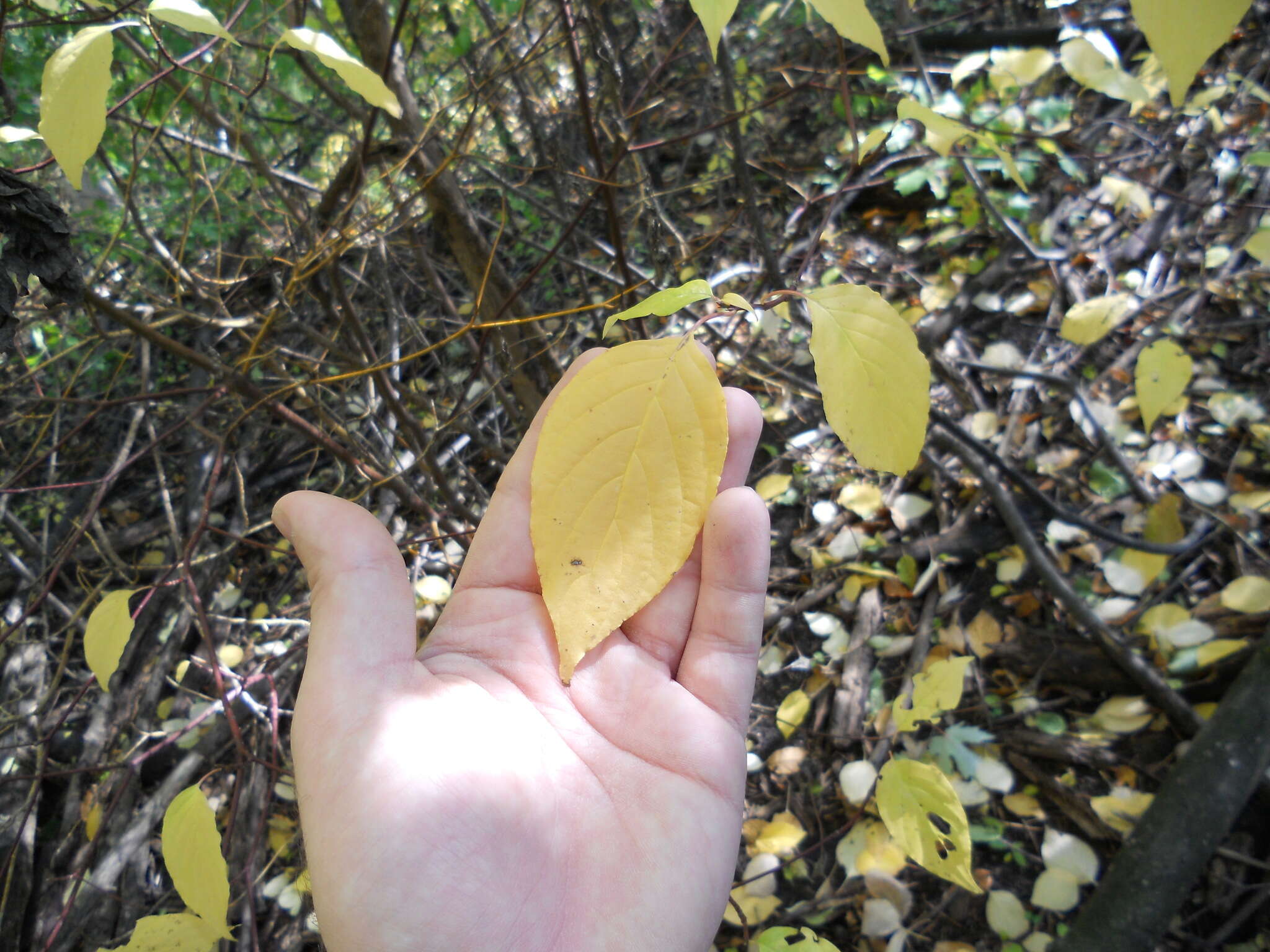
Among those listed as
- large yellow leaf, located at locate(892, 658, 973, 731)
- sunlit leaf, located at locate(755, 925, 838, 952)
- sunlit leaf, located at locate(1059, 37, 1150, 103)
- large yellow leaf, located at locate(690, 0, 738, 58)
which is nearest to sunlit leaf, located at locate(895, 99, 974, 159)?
large yellow leaf, located at locate(690, 0, 738, 58)

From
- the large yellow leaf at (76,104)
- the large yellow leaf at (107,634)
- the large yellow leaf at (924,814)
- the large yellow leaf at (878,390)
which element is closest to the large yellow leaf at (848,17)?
the large yellow leaf at (878,390)

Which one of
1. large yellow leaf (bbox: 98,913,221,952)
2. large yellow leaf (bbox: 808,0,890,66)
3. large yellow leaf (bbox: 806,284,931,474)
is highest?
large yellow leaf (bbox: 808,0,890,66)

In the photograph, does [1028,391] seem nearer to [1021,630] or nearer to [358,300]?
[1021,630]

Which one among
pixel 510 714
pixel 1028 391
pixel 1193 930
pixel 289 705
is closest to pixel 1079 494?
pixel 1028 391

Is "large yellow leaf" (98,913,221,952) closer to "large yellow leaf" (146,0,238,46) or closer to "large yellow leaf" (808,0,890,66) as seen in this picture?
"large yellow leaf" (146,0,238,46)

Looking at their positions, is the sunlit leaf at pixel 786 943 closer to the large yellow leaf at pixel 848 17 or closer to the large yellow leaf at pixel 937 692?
the large yellow leaf at pixel 937 692
